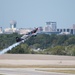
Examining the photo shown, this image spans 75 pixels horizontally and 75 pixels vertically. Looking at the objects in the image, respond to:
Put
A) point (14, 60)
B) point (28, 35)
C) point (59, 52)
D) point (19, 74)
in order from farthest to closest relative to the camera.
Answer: point (59, 52) < point (14, 60) < point (19, 74) < point (28, 35)

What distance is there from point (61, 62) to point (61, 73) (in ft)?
88.7

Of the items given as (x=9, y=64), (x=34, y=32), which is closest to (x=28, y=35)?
(x=34, y=32)

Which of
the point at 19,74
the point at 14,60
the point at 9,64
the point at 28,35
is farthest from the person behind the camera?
the point at 14,60

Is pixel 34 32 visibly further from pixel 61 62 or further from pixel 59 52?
pixel 59 52

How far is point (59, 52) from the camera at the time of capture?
6560 inches

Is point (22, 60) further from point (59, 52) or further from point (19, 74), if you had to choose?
point (59, 52)

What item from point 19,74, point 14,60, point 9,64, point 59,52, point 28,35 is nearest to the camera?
point 28,35

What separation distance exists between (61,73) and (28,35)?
1397cm

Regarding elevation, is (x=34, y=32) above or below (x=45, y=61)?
above

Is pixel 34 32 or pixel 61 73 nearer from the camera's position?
pixel 34 32

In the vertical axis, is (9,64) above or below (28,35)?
below

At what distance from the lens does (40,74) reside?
255 ft

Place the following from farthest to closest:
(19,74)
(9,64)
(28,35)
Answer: (9,64) < (19,74) < (28,35)

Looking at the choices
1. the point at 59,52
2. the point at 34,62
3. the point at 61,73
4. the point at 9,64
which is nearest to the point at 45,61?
the point at 34,62
